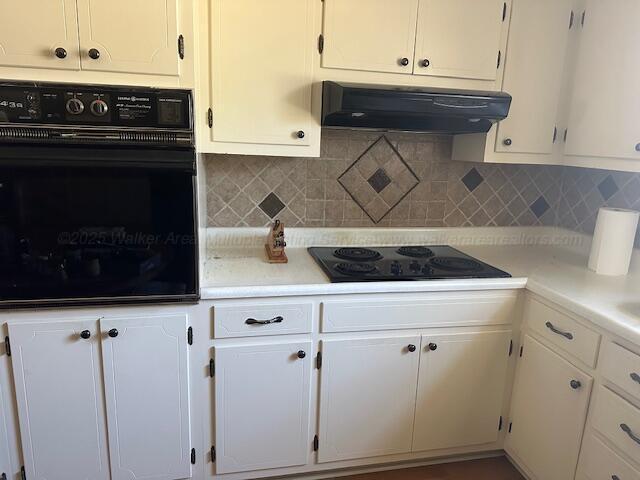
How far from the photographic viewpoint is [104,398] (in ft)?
5.43

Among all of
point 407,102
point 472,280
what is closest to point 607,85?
point 407,102

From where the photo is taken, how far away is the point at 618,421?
58.5 inches

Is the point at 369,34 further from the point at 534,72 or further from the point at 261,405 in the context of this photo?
the point at 261,405

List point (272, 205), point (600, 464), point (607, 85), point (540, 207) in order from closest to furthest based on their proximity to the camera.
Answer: point (600, 464)
point (607, 85)
point (272, 205)
point (540, 207)

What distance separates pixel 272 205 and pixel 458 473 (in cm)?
151

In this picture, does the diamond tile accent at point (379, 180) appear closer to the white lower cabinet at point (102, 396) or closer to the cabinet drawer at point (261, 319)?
the cabinet drawer at point (261, 319)

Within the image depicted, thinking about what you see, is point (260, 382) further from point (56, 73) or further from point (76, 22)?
point (76, 22)

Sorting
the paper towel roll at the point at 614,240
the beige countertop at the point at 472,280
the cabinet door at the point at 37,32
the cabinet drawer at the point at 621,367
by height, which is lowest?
the cabinet drawer at the point at 621,367

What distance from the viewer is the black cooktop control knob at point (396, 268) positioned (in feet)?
6.19

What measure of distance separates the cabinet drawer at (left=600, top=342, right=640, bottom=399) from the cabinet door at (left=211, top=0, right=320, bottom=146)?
4.46 feet

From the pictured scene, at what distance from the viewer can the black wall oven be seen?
4.72 feet

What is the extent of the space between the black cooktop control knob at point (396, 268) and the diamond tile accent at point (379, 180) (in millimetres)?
474

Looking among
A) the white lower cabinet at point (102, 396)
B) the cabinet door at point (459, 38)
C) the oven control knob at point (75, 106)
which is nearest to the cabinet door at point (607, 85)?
the cabinet door at point (459, 38)

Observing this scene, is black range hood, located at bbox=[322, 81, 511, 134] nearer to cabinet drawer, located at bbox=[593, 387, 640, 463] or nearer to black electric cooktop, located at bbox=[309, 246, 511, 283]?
black electric cooktop, located at bbox=[309, 246, 511, 283]
